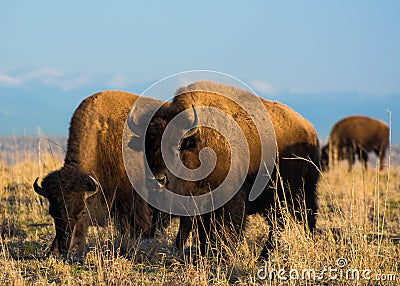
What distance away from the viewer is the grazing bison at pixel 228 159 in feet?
23.4

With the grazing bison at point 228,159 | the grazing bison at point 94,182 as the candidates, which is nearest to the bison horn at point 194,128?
the grazing bison at point 228,159

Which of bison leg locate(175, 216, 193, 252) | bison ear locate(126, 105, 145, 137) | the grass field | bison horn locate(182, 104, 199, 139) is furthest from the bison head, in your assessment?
bison horn locate(182, 104, 199, 139)

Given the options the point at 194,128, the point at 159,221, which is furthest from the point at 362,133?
the point at 194,128

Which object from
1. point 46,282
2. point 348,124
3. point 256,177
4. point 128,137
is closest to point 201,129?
point 256,177

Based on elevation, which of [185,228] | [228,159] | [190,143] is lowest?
[185,228]

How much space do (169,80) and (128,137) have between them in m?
1.01

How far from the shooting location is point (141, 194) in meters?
8.41

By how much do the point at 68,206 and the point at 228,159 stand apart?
1.96m

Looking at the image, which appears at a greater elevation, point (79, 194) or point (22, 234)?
point (79, 194)

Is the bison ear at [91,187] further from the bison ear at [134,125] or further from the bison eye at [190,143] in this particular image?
the bison eye at [190,143]

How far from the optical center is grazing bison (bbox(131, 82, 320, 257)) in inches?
281

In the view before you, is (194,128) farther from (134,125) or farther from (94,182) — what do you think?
(94,182)

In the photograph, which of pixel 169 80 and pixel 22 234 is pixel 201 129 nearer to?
pixel 169 80

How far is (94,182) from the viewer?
294 inches
